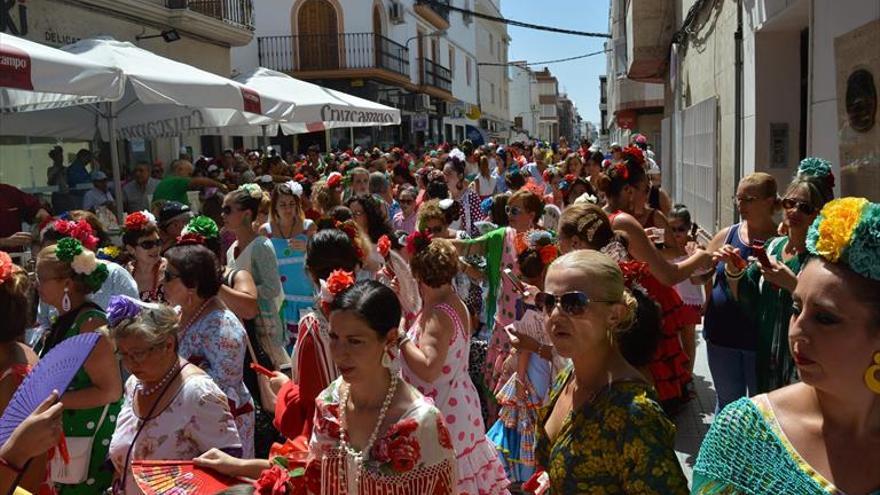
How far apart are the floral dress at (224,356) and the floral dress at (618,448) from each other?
189 centimetres

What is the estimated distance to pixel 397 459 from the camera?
8.43ft

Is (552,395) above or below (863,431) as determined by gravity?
below

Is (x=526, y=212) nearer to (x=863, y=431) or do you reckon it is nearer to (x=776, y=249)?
(x=776, y=249)

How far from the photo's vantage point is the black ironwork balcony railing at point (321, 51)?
30.5 metres

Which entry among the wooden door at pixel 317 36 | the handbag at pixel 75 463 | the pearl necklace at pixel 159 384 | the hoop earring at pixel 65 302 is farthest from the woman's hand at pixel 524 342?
the wooden door at pixel 317 36

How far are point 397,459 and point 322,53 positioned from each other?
97.4 feet

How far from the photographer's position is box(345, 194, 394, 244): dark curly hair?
6.63 m

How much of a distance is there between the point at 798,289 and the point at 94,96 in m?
6.18

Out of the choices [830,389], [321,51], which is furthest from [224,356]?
[321,51]

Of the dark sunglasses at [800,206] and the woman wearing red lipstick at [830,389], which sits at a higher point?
the dark sunglasses at [800,206]

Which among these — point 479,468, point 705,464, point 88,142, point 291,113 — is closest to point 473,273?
point 479,468

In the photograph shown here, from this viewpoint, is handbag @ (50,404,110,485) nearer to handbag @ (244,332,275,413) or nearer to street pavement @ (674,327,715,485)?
handbag @ (244,332,275,413)

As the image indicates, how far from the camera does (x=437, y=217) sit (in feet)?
20.6

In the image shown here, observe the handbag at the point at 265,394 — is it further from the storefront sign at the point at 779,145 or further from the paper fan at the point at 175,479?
the storefront sign at the point at 779,145
